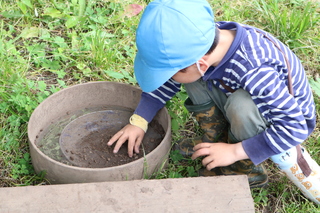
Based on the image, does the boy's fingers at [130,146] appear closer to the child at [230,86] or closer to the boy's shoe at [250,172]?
the child at [230,86]

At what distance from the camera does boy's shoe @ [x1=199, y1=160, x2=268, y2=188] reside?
2.10 metres

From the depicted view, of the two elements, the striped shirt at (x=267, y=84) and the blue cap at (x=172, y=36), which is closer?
the blue cap at (x=172, y=36)

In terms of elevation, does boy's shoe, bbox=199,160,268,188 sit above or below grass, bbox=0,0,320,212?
below

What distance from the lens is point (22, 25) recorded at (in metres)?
2.96

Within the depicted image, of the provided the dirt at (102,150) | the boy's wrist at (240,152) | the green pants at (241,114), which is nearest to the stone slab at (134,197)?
the boy's wrist at (240,152)

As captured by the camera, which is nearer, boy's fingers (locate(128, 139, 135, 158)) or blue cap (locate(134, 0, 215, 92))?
blue cap (locate(134, 0, 215, 92))

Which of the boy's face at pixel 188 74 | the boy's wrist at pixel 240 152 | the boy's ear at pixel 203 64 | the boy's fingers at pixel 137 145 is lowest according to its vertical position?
the boy's fingers at pixel 137 145

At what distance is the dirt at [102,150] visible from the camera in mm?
2182

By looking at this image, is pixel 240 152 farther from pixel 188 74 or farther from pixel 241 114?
pixel 188 74

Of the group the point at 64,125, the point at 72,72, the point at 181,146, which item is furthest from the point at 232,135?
the point at 72,72

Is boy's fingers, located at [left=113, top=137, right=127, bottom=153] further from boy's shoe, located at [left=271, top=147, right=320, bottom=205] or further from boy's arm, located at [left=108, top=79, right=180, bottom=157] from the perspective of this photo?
boy's shoe, located at [left=271, top=147, right=320, bottom=205]

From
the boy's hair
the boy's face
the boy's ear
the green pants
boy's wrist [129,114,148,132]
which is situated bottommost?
boy's wrist [129,114,148,132]

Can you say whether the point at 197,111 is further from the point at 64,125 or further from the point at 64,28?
the point at 64,28

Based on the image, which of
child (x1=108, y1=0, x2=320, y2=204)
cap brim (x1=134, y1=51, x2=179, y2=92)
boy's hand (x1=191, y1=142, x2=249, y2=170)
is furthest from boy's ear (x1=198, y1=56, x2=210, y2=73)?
boy's hand (x1=191, y1=142, x2=249, y2=170)
